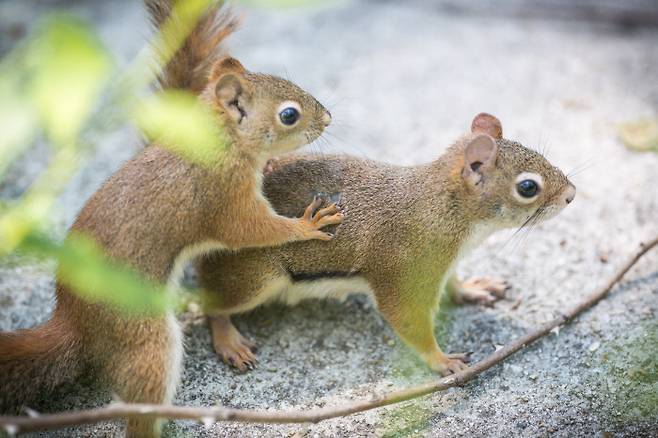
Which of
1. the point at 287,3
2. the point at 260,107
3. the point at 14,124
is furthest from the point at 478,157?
the point at 14,124

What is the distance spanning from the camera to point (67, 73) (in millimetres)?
659

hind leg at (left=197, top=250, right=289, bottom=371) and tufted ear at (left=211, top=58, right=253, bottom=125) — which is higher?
tufted ear at (left=211, top=58, right=253, bottom=125)

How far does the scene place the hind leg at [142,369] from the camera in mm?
2057

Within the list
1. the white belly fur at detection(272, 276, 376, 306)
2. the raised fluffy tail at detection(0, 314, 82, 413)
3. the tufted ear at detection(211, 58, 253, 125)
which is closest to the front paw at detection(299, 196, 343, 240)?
the white belly fur at detection(272, 276, 376, 306)

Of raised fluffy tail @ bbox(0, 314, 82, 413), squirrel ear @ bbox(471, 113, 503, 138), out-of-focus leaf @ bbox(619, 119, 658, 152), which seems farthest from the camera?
out-of-focus leaf @ bbox(619, 119, 658, 152)

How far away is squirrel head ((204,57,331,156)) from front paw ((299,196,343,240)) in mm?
239

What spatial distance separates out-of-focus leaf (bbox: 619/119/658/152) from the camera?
3.44 meters

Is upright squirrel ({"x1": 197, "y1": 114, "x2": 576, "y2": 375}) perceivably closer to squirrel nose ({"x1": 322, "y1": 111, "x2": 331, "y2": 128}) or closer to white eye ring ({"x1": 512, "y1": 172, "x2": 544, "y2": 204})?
white eye ring ({"x1": 512, "y1": 172, "x2": 544, "y2": 204})

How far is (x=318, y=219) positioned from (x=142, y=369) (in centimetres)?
79

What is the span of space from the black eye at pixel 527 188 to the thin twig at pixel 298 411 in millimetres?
516

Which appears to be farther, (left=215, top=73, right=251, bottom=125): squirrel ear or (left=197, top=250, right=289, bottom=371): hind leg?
(left=197, top=250, right=289, bottom=371): hind leg

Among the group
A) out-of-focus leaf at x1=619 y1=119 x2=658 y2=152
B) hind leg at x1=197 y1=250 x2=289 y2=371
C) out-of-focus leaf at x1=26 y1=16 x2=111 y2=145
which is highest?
out-of-focus leaf at x1=619 y1=119 x2=658 y2=152

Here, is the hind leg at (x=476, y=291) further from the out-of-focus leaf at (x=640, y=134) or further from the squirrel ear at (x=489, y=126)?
the out-of-focus leaf at (x=640, y=134)

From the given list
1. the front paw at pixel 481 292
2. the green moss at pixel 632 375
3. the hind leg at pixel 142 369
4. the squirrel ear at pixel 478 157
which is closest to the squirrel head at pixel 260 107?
the squirrel ear at pixel 478 157
